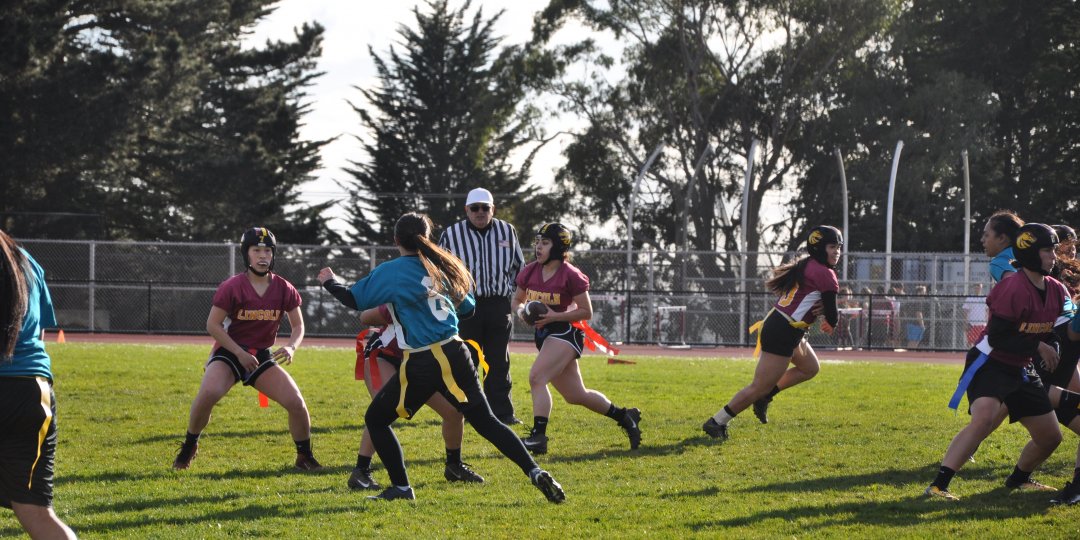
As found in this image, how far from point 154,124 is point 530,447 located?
30291mm

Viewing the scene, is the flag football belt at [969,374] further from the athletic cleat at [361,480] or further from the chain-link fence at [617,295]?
the chain-link fence at [617,295]

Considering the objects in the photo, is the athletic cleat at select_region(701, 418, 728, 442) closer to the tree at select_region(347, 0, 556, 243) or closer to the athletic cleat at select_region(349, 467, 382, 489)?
the athletic cleat at select_region(349, 467, 382, 489)

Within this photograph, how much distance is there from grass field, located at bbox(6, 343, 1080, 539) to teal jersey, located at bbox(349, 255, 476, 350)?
99 cm

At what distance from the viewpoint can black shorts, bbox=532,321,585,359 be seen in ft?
30.0

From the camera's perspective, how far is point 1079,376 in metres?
8.31

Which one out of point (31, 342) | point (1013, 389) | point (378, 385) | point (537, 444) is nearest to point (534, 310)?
point (537, 444)

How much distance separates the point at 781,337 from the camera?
9.62 metres

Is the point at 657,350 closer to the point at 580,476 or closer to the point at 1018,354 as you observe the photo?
the point at 580,476

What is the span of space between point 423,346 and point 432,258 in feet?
1.67

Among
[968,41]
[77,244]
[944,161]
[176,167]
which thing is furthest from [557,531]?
[968,41]

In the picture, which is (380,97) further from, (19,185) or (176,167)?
(19,185)

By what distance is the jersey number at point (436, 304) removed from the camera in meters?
6.55

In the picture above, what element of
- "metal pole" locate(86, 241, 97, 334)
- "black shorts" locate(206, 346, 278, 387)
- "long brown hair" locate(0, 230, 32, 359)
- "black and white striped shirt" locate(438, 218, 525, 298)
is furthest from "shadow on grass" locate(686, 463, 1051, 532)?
"metal pole" locate(86, 241, 97, 334)

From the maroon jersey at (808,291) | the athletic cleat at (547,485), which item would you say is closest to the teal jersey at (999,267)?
the maroon jersey at (808,291)
